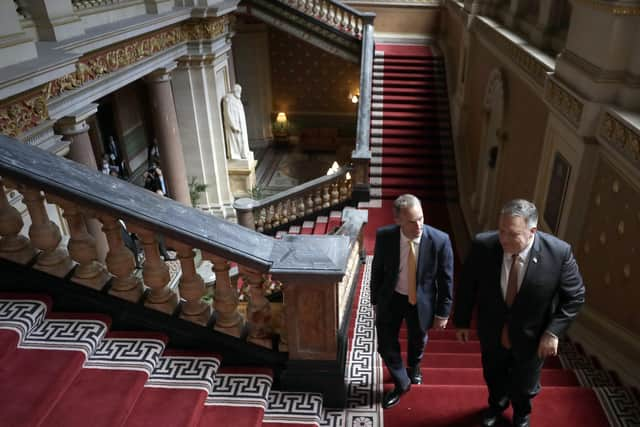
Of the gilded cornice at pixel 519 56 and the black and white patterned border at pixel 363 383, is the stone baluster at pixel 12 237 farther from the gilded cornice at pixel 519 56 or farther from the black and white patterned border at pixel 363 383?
the gilded cornice at pixel 519 56

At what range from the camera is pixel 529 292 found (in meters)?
2.38

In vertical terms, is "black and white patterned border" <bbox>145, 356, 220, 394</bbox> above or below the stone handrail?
below

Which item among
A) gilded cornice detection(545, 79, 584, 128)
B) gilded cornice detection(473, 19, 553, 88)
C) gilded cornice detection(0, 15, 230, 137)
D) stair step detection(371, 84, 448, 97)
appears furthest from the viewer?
stair step detection(371, 84, 448, 97)

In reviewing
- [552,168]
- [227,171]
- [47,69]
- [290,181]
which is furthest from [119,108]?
[552,168]

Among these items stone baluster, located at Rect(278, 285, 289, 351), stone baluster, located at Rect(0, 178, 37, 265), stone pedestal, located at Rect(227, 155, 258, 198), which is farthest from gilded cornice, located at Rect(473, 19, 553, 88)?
stone pedestal, located at Rect(227, 155, 258, 198)

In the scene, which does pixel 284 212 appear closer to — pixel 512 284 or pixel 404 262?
pixel 404 262

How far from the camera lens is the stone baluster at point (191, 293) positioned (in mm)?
2553

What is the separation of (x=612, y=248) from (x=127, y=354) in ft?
11.1

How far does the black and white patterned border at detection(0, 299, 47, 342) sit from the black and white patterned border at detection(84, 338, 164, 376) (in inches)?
13.5

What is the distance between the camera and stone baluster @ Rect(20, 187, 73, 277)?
2.44 metres

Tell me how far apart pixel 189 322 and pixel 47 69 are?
9.84 feet

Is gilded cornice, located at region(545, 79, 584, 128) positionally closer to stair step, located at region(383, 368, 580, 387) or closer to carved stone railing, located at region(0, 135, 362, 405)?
stair step, located at region(383, 368, 580, 387)

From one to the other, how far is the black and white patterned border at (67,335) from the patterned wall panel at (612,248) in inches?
133

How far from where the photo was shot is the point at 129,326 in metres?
2.71
